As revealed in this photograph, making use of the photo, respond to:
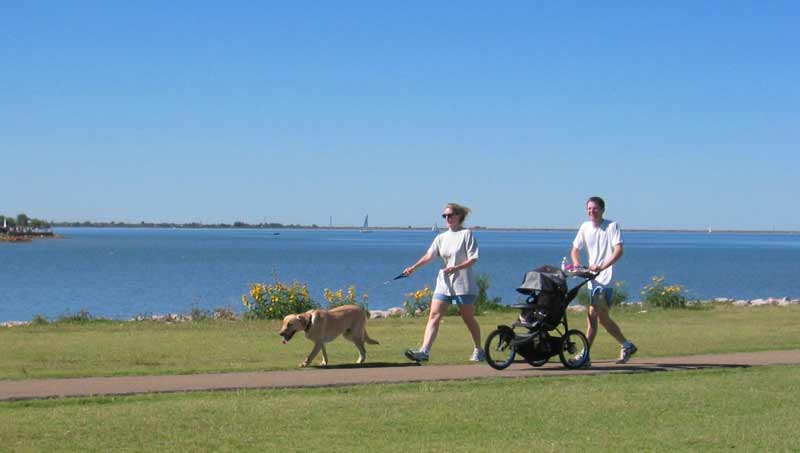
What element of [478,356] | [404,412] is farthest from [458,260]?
[404,412]

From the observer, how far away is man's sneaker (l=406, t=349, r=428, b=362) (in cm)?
1338

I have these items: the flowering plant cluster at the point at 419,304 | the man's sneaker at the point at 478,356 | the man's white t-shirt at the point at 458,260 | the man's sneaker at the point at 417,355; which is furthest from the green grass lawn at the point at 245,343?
the flowering plant cluster at the point at 419,304

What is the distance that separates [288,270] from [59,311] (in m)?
40.9

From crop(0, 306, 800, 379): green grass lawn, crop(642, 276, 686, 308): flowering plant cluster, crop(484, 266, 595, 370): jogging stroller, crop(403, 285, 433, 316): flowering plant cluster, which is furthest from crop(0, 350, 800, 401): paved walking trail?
→ crop(642, 276, 686, 308): flowering plant cluster

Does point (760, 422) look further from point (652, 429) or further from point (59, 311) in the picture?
point (59, 311)

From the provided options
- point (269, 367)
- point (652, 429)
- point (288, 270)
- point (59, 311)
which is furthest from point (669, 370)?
point (288, 270)

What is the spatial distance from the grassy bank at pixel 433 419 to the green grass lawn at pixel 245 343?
2430 mm

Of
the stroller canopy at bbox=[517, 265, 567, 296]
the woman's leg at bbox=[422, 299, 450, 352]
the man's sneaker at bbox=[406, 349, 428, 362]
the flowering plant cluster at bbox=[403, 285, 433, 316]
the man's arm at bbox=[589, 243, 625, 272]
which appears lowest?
the flowering plant cluster at bbox=[403, 285, 433, 316]

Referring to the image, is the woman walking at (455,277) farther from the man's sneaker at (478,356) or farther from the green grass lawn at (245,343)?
the green grass lawn at (245,343)

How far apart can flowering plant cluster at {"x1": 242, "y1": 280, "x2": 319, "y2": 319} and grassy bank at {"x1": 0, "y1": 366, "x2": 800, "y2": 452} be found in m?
12.3

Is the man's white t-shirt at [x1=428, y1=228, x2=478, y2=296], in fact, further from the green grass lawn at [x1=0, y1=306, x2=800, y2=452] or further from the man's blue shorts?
the green grass lawn at [x1=0, y1=306, x2=800, y2=452]

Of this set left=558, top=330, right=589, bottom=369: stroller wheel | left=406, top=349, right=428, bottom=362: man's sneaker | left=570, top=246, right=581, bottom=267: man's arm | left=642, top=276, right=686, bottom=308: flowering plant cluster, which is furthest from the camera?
left=642, top=276, right=686, bottom=308: flowering plant cluster

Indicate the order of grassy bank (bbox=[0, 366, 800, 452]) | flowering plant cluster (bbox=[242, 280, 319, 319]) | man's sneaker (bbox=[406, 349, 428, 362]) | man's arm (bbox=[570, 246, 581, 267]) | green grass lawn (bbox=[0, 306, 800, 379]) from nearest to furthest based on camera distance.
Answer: grassy bank (bbox=[0, 366, 800, 452])
man's arm (bbox=[570, 246, 581, 267])
man's sneaker (bbox=[406, 349, 428, 362])
green grass lawn (bbox=[0, 306, 800, 379])
flowering plant cluster (bbox=[242, 280, 319, 319])

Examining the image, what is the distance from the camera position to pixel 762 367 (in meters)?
13.2
